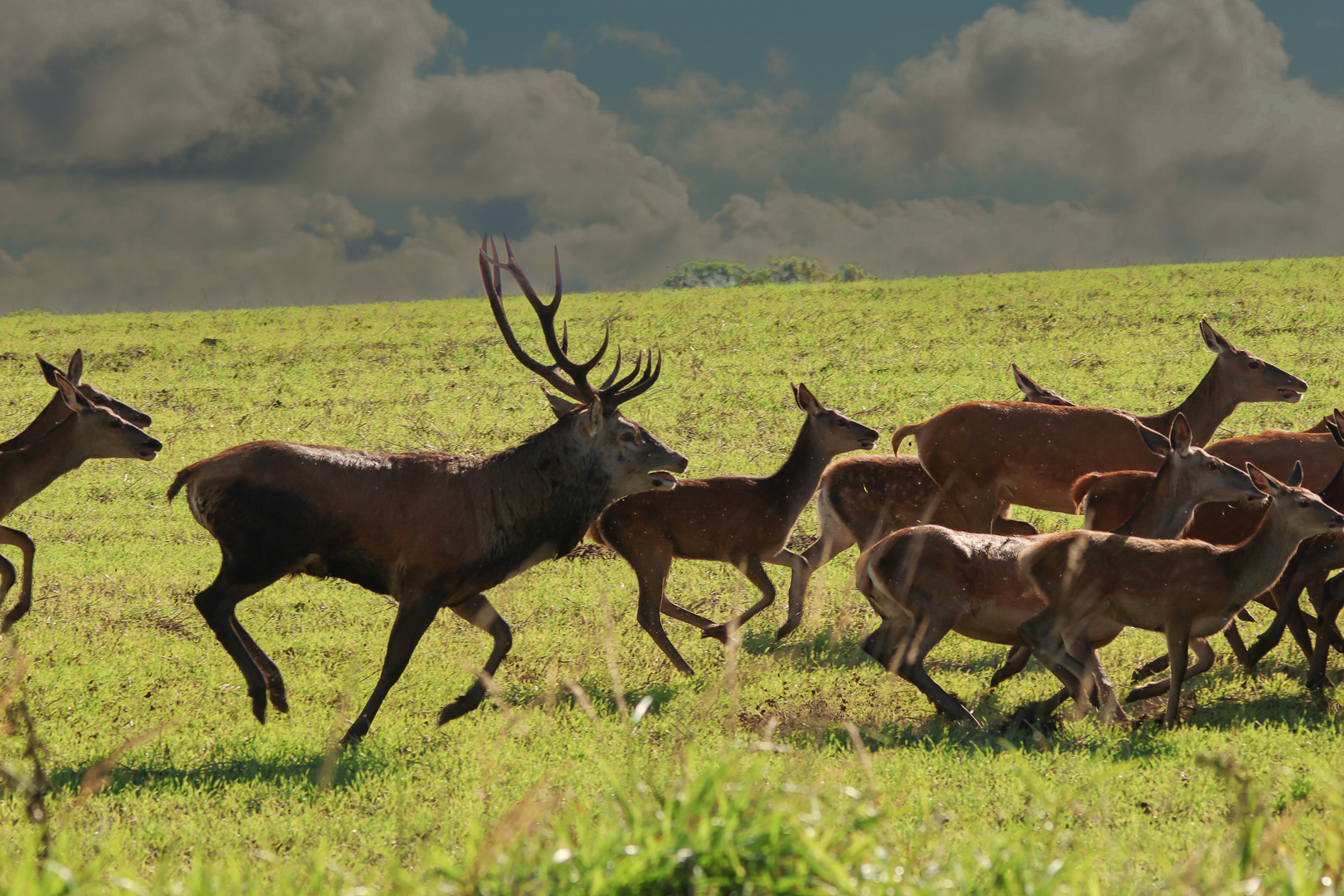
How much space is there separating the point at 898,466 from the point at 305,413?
13569 millimetres

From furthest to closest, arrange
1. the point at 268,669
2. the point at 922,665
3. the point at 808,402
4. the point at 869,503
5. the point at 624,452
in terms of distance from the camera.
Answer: the point at 808,402 < the point at 869,503 < the point at 624,452 < the point at 268,669 < the point at 922,665

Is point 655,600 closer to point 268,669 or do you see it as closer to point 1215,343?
point 268,669

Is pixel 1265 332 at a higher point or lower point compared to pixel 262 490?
higher

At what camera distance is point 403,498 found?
278 inches

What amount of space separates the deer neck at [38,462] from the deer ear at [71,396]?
0.12 metres

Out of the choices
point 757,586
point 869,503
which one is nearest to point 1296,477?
point 869,503

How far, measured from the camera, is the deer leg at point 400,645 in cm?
661

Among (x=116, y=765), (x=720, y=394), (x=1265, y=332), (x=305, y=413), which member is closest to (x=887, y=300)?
(x=1265, y=332)

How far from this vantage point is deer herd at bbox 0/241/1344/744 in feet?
22.2

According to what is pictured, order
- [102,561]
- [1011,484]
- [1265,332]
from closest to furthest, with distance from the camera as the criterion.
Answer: [1011,484], [102,561], [1265,332]

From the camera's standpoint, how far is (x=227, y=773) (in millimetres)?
6055

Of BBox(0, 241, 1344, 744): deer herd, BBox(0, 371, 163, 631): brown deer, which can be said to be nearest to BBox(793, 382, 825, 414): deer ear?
BBox(0, 241, 1344, 744): deer herd

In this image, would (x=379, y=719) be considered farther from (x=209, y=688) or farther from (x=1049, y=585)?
(x=1049, y=585)

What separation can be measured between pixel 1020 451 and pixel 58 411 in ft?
28.7
